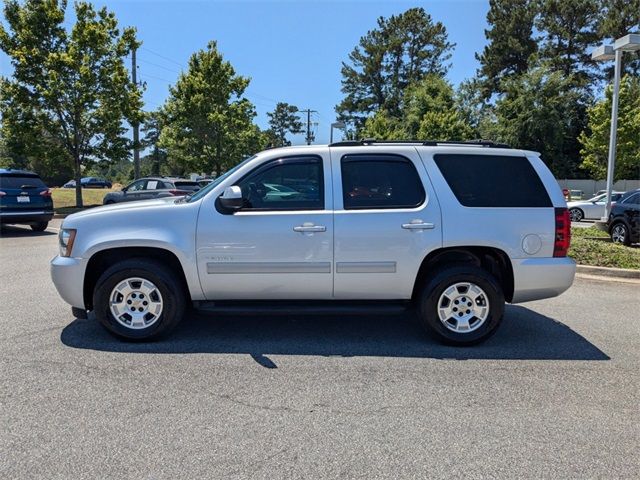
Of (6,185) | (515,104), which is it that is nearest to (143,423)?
(6,185)

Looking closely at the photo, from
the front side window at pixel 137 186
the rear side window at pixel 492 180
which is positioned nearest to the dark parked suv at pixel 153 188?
the front side window at pixel 137 186

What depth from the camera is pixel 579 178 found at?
156ft

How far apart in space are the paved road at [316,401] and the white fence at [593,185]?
43.5 m

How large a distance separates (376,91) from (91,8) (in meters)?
46.4

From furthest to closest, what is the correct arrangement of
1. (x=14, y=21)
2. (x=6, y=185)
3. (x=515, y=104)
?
(x=515, y=104)
(x=14, y=21)
(x=6, y=185)

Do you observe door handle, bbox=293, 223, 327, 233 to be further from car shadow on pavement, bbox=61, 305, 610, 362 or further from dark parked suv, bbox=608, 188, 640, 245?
dark parked suv, bbox=608, 188, 640, 245

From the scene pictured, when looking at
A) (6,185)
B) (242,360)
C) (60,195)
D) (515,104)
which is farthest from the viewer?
(515,104)

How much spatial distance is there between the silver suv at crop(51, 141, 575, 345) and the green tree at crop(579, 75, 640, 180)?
32134 mm

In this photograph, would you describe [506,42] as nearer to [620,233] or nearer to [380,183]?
[620,233]

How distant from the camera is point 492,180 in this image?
4.91 metres

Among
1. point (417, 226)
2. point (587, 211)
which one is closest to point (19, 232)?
point (417, 226)

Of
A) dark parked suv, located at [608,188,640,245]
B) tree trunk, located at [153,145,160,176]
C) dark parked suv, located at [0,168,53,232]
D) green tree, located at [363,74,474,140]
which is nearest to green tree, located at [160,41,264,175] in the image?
green tree, located at [363,74,474,140]

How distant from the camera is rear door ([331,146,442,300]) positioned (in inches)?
184

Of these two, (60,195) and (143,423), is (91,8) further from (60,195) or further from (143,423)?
(143,423)
